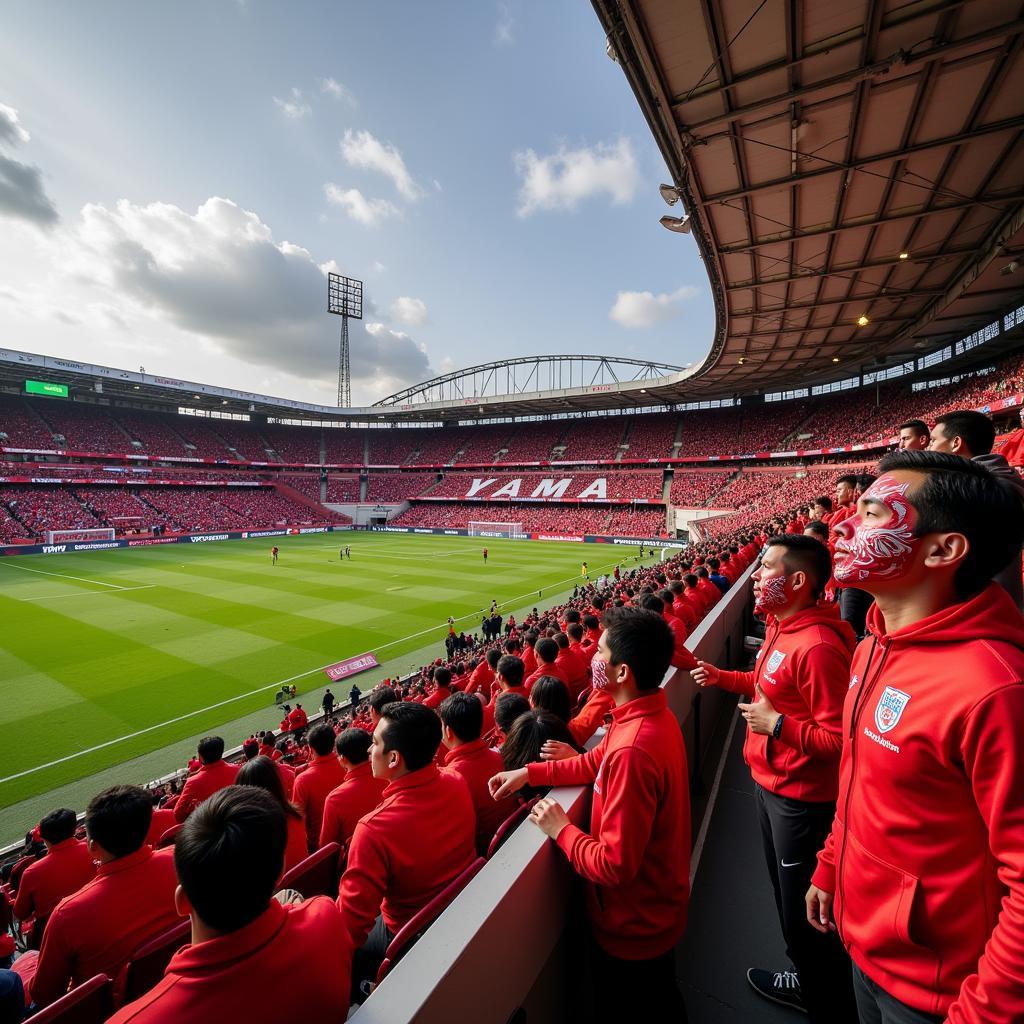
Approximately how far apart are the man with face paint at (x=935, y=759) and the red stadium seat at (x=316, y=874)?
2.37m

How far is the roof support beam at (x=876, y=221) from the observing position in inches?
514

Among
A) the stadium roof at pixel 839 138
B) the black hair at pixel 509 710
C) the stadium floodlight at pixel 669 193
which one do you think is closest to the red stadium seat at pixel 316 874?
the black hair at pixel 509 710

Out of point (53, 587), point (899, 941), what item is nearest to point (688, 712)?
point (899, 941)

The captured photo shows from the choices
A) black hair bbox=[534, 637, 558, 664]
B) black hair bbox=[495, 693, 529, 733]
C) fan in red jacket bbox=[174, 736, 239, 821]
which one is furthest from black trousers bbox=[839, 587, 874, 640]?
fan in red jacket bbox=[174, 736, 239, 821]

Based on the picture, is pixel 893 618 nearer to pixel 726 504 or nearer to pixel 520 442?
pixel 726 504

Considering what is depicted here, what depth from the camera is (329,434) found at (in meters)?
70.9

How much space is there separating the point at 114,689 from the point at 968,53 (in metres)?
22.2

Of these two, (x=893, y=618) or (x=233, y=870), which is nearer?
(x=233, y=870)

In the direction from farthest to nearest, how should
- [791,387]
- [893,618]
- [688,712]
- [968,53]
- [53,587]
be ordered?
[791,387] < [53,587] < [968,53] < [688,712] < [893,618]

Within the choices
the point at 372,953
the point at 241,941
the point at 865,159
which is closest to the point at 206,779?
the point at 372,953

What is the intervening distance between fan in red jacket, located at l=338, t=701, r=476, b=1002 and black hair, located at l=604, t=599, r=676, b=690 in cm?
101

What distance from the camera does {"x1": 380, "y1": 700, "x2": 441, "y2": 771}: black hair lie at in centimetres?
238

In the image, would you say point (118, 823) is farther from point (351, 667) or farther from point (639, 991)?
point (351, 667)

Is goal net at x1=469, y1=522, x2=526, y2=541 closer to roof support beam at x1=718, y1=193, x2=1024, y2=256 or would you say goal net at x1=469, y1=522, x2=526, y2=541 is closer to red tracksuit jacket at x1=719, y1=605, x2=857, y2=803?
roof support beam at x1=718, y1=193, x2=1024, y2=256
